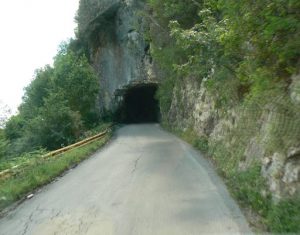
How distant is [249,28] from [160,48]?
20.1 metres

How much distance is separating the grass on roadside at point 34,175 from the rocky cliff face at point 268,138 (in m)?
5.10

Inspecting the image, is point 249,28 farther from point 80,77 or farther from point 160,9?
point 80,77

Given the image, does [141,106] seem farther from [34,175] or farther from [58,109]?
[34,175]

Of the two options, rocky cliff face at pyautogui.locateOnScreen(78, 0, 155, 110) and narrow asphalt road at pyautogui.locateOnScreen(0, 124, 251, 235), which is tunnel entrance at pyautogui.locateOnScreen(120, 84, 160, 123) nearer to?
rocky cliff face at pyautogui.locateOnScreen(78, 0, 155, 110)

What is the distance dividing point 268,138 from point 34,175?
7.35 meters

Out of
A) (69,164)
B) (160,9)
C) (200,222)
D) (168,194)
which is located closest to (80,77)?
(160,9)

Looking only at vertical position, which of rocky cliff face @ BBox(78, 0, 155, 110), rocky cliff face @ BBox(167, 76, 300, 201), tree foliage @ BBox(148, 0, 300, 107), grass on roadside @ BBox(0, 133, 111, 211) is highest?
rocky cliff face @ BBox(78, 0, 155, 110)

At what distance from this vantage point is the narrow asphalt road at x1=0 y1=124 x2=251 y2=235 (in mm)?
7656

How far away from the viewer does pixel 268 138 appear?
821cm

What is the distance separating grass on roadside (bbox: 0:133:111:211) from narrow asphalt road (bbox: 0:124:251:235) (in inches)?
15.8

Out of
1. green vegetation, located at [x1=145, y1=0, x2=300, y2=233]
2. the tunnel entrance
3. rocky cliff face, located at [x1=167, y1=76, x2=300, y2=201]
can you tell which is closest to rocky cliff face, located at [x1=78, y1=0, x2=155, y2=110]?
the tunnel entrance

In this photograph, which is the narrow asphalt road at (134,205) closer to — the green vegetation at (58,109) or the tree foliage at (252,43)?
the tree foliage at (252,43)

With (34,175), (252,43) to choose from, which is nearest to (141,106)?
(34,175)

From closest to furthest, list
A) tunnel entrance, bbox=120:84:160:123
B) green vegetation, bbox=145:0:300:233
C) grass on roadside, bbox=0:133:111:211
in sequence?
green vegetation, bbox=145:0:300:233 < grass on roadside, bbox=0:133:111:211 < tunnel entrance, bbox=120:84:160:123
